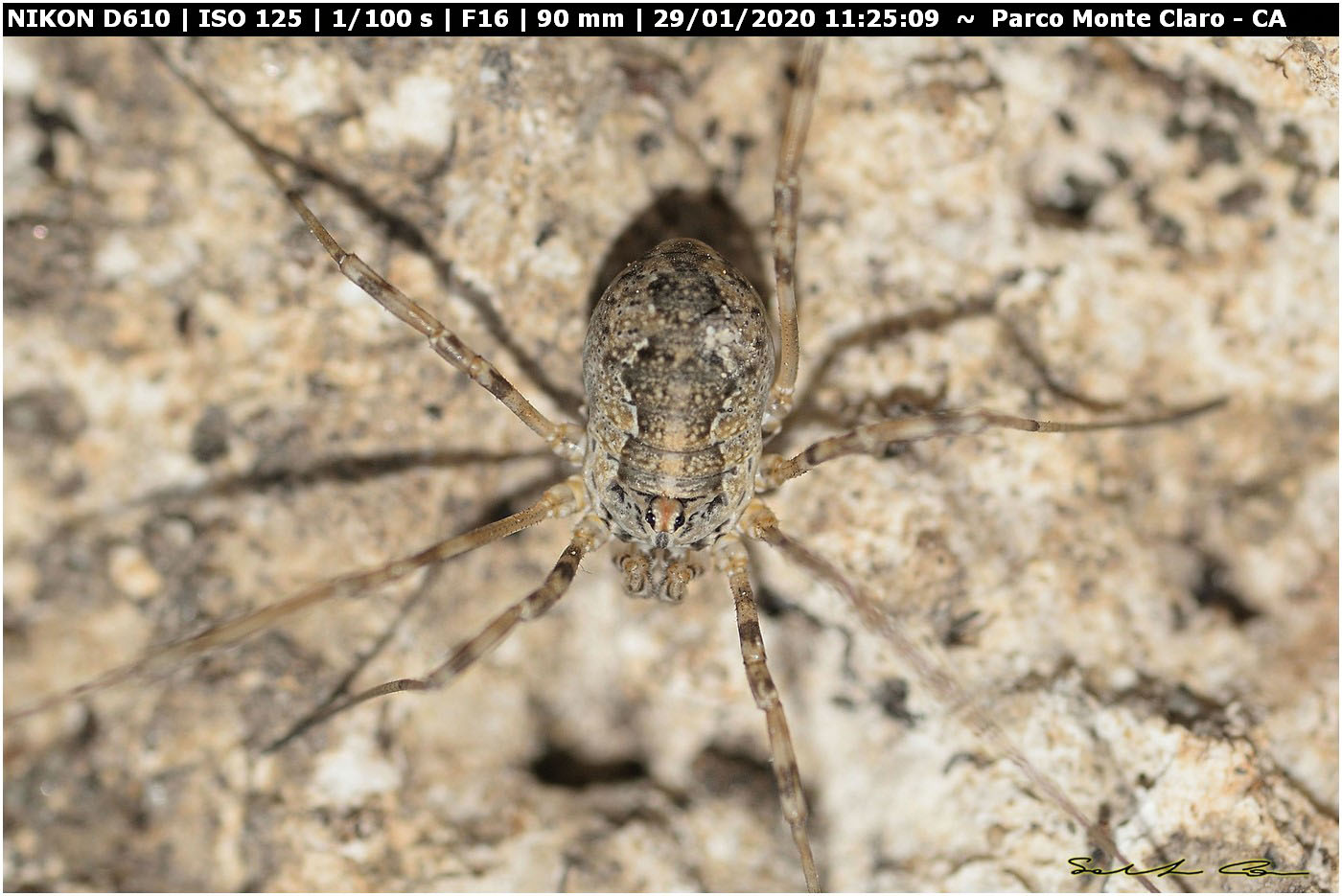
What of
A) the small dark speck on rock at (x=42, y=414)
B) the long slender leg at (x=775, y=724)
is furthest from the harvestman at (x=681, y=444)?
the small dark speck on rock at (x=42, y=414)

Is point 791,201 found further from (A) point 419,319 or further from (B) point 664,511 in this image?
(A) point 419,319

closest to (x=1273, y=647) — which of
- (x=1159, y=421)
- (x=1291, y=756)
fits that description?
(x=1291, y=756)

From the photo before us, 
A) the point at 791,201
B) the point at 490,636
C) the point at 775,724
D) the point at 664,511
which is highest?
the point at 791,201

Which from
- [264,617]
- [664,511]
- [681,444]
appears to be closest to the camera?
[264,617]

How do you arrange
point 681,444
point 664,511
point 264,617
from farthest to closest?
point 664,511
point 681,444
point 264,617

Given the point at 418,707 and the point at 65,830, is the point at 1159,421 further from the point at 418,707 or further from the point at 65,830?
the point at 65,830

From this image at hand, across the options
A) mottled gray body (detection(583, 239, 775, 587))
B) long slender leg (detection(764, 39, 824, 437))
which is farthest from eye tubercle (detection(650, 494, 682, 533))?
long slender leg (detection(764, 39, 824, 437))

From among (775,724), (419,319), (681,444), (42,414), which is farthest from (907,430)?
(42,414)

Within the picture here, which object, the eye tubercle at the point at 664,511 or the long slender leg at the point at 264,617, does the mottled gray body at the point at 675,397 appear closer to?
the eye tubercle at the point at 664,511
